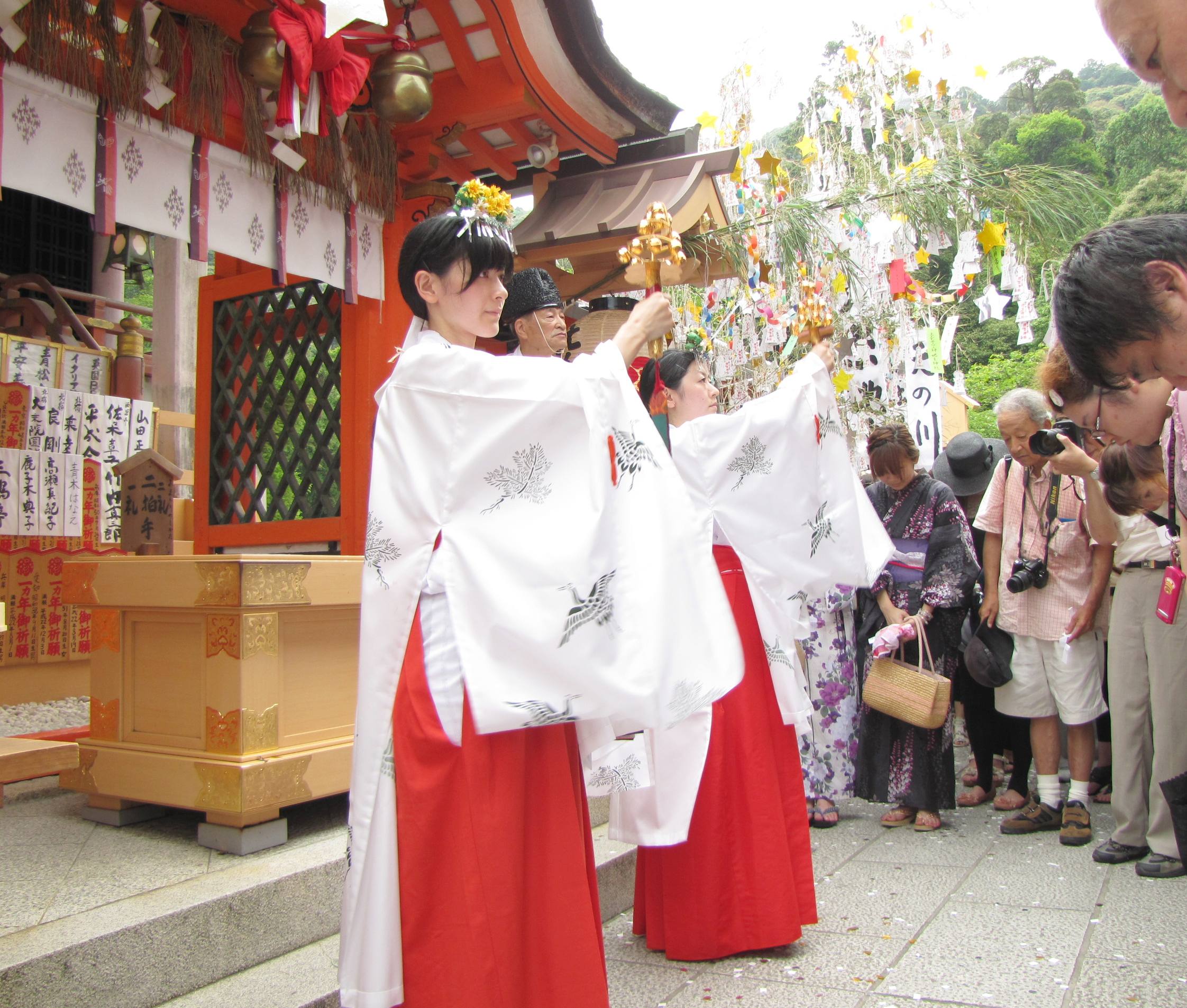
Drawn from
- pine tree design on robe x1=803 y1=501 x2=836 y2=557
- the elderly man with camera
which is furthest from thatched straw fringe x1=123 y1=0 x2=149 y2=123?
the elderly man with camera

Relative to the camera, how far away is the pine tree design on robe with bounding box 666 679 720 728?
2.15 meters

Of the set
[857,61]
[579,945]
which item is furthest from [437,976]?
[857,61]

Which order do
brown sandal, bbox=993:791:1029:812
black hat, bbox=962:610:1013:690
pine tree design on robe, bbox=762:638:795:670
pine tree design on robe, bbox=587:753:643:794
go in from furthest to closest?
1. brown sandal, bbox=993:791:1029:812
2. black hat, bbox=962:610:1013:690
3. pine tree design on robe, bbox=762:638:795:670
4. pine tree design on robe, bbox=587:753:643:794

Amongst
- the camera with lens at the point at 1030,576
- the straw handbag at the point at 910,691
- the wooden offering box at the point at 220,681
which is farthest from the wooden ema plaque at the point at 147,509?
the camera with lens at the point at 1030,576

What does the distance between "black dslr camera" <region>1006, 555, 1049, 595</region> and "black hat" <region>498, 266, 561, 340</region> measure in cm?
297

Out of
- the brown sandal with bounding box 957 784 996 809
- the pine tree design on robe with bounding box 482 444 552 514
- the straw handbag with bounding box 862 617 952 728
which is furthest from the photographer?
the brown sandal with bounding box 957 784 996 809

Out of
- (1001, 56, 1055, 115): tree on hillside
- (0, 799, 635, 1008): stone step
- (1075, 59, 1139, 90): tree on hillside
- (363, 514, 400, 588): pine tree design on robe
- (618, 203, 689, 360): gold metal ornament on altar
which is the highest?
(1075, 59, 1139, 90): tree on hillside

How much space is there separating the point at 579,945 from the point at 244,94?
12.8 ft

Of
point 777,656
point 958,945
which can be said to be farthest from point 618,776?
point 958,945

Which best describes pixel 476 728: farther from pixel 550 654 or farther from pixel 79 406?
pixel 79 406

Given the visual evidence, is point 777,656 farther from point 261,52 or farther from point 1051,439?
point 261,52

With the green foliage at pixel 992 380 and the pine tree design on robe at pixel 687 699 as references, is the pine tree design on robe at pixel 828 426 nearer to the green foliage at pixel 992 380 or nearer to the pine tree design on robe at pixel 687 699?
the pine tree design on robe at pixel 687 699

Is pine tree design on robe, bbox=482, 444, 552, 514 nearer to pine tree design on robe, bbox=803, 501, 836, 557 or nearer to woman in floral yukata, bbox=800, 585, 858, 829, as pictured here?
pine tree design on robe, bbox=803, 501, 836, 557

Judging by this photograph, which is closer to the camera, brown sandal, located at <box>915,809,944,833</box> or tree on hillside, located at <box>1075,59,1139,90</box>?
brown sandal, located at <box>915,809,944,833</box>
